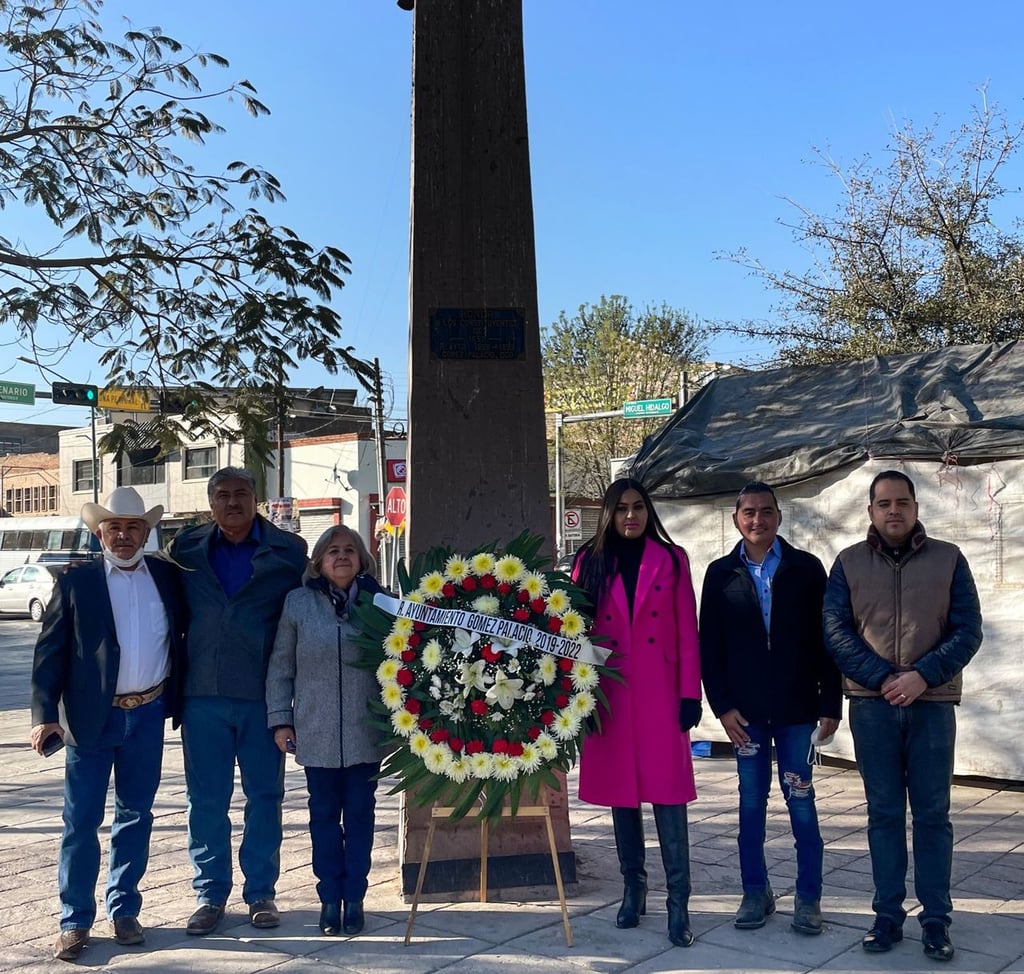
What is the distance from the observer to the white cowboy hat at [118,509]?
15.9 feet

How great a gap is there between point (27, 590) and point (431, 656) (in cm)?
3111

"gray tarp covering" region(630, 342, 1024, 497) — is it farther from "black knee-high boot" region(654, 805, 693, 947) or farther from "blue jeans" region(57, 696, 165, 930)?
"blue jeans" region(57, 696, 165, 930)

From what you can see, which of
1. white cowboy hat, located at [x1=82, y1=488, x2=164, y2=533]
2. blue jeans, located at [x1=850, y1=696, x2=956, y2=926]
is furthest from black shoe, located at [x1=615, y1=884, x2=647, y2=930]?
white cowboy hat, located at [x1=82, y1=488, x2=164, y2=533]

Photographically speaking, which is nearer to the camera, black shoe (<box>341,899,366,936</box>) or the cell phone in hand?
the cell phone in hand

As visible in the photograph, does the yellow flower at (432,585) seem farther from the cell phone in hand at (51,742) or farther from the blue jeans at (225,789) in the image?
the cell phone in hand at (51,742)

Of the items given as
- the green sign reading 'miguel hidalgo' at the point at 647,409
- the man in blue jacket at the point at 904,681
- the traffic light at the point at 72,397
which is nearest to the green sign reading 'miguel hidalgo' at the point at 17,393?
the traffic light at the point at 72,397

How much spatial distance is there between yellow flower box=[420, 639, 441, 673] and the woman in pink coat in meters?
0.70

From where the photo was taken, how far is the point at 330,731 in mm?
4707

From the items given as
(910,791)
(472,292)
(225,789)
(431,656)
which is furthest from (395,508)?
(910,791)

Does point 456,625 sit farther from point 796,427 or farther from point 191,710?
point 796,427

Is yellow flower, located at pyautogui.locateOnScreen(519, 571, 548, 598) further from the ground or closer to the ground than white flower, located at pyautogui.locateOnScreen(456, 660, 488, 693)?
further from the ground

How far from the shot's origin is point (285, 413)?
25.8ft

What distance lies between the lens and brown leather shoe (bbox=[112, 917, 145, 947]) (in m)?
4.62

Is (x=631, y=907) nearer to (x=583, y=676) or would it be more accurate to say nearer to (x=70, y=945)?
(x=583, y=676)
